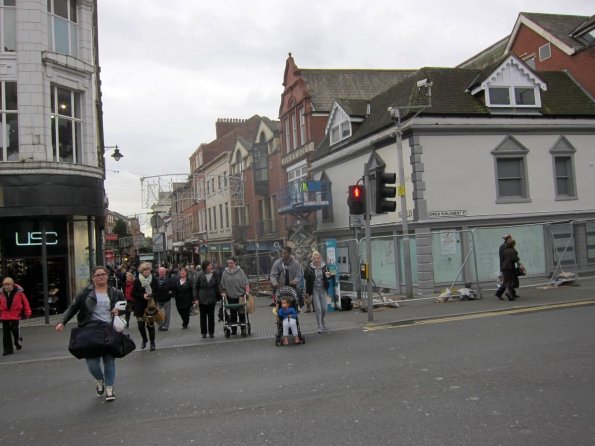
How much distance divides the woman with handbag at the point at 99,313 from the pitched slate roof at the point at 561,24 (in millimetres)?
22426

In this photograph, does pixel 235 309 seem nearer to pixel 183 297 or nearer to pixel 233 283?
pixel 233 283

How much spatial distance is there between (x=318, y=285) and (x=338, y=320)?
6.29 feet

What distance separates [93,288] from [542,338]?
6819 millimetres

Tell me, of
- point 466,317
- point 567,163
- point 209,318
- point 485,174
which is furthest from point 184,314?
point 567,163

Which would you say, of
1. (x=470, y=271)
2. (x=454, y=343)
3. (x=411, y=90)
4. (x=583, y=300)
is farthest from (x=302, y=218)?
(x=454, y=343)

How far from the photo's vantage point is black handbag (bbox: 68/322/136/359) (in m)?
6.50

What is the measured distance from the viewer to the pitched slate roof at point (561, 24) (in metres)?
23.1

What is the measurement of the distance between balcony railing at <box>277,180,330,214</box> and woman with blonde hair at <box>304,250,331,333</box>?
1357 centimetres

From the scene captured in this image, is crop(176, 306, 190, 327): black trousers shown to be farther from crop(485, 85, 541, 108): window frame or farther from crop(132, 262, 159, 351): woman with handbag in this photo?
crop(485, 85, 541, 108): window frame

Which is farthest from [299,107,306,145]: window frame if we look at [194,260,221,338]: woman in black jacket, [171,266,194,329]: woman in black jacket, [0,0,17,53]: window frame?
[194,260,221,338]: woman in black jacket

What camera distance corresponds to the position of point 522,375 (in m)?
6.57

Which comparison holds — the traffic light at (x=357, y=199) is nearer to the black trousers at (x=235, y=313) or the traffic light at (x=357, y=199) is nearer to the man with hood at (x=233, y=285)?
the man with hood at (x=233, y=285)

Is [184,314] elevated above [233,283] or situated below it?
below

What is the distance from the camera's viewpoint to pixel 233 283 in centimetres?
1138
